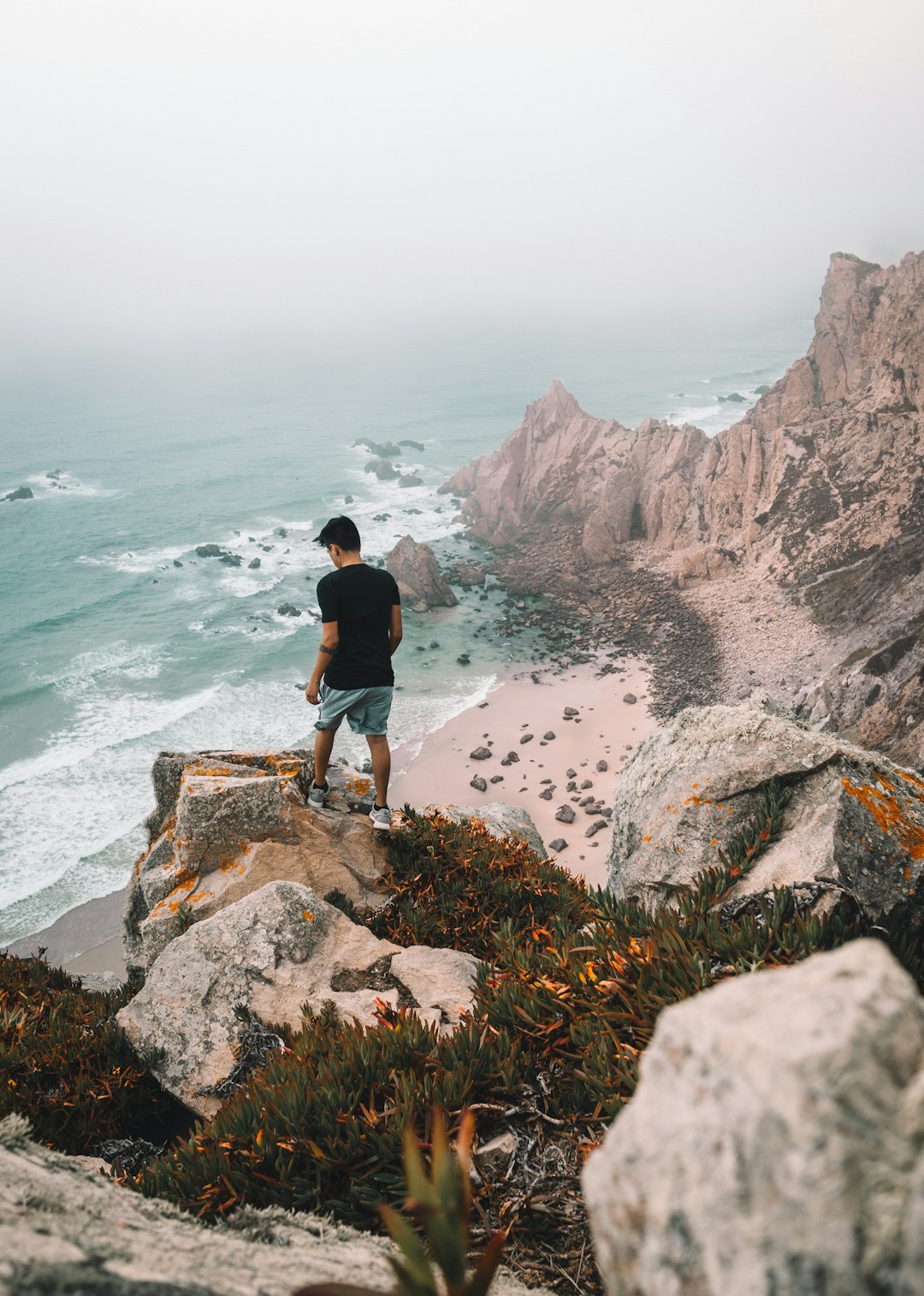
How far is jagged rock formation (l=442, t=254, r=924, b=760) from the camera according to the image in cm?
3941

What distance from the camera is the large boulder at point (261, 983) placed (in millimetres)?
4816

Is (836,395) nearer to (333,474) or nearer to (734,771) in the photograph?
(734,771)

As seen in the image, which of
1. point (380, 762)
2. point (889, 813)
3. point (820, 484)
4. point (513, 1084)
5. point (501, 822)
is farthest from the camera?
point (820, 484)

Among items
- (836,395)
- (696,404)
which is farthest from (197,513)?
(696,404)

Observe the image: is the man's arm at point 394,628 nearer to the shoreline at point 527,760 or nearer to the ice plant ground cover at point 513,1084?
the ice plant ground cover at point 513,1084

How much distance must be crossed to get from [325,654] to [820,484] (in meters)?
47.7

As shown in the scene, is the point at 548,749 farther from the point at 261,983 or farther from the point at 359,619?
the point at 261,983

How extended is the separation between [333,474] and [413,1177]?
104721mm

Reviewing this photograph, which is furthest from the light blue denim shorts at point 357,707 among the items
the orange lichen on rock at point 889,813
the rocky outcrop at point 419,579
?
the rocky outcrop at point 419,579

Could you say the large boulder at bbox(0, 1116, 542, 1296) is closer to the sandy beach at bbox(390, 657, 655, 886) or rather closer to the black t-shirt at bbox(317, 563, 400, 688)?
the black t-shirt at bbox(317, 563, 400, 688)

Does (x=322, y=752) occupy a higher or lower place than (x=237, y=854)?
higher

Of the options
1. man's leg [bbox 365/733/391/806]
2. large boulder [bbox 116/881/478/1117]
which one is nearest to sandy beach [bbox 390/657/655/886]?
man's leg [bbox 365/733/391/806]

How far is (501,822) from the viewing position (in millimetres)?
10383

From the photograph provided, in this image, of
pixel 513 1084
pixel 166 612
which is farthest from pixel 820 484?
pixel 513 1084
